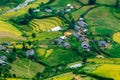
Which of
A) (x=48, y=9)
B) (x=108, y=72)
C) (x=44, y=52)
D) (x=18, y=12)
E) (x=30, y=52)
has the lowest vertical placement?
(x=18, y=12)

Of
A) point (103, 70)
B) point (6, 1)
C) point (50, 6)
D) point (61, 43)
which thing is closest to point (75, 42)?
point (61, 43)

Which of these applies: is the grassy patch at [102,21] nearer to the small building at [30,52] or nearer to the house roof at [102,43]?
the house roof at [102,43]

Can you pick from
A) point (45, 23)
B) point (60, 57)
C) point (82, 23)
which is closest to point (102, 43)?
point (60, 57)

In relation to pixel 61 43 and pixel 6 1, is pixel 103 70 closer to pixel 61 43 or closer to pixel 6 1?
pixel 61 43

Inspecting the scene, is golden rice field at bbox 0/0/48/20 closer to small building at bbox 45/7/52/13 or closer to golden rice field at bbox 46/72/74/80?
small building at bbox 45/7/52/13

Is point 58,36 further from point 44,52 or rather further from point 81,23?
point 81,23

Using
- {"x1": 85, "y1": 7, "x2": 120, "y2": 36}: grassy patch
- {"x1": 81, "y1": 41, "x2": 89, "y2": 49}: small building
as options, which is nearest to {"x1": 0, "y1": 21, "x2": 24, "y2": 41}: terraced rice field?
{"x1": 81, "y1": 41, "x2": 89, "y2": 49}: small building
